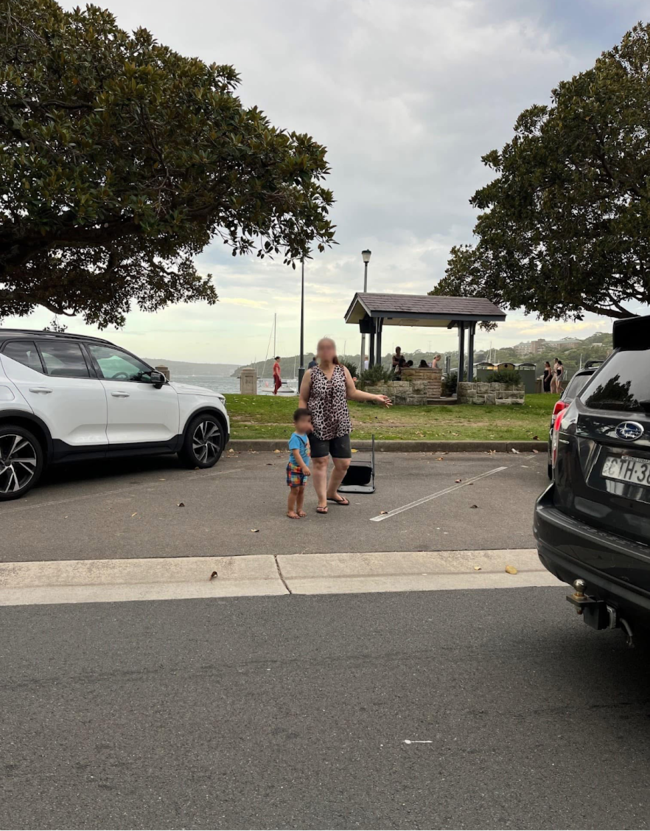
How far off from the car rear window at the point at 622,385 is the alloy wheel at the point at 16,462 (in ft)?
19.0

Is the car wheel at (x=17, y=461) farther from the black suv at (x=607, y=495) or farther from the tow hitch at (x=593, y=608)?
the tow hitch at (x=593, y=608)

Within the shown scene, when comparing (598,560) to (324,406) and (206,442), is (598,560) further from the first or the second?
(206,442)

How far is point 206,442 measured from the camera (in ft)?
30.9

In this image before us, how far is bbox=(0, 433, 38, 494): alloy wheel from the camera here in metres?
7.06

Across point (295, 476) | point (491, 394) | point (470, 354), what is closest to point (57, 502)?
point (295, 476)

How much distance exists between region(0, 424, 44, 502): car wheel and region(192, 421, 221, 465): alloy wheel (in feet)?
7.69

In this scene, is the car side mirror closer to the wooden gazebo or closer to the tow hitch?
the tow hitch

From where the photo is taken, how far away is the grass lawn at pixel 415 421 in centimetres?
1319

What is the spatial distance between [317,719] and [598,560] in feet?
4.67

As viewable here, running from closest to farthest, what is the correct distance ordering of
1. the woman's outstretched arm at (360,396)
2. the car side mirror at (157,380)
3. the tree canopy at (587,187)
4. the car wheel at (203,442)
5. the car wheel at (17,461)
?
the woman's outstretched arm at (360,396) < the car wheel at (17,461) < the car side mirror at (157,380) < the car wheel at (203,442) < the tree canopy at (587,187)

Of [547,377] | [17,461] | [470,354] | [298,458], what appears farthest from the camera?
[547,377]

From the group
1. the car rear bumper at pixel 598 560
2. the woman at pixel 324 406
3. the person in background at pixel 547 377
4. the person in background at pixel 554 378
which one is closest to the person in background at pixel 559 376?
the person in background at pixel 554 378

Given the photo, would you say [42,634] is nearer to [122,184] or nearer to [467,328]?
[122,184]

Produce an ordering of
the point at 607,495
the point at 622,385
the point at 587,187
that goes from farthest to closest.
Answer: the point at 587,187 < the point at 622,385 < the point at 607,495
